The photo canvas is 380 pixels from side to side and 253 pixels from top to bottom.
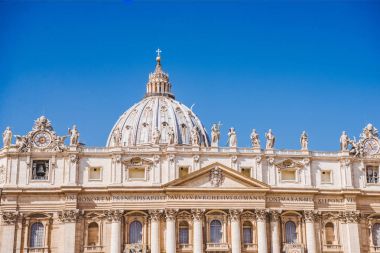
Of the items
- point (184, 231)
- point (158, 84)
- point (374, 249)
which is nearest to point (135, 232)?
point (184, 231)

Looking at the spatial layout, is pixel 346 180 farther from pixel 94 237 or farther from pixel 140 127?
pixel 140 127

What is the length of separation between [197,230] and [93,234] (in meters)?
10.5

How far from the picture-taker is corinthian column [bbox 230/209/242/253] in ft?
228

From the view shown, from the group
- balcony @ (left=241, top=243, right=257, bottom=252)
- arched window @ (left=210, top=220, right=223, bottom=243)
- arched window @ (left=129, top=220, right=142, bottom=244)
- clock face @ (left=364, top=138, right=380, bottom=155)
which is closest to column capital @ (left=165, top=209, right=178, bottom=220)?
arched window @ (left=129, top=220, right=142, bottom=244)

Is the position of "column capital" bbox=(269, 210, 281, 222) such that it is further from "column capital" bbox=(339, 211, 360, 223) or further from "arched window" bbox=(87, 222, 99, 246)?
"arched window" bbox=(87, 222, 99, 246)

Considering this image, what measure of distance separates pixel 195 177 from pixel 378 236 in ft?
68.8

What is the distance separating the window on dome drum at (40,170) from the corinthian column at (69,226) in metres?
4.58

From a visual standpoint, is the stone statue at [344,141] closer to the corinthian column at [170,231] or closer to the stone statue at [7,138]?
the corinthian column at [170,231]

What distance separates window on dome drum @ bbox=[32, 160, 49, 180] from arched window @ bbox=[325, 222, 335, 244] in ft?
97.3

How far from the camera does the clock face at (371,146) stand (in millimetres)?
76250

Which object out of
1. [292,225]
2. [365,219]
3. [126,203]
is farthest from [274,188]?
[126,203]

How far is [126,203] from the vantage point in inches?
2744

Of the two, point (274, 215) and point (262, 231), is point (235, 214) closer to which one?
point (262, 231)

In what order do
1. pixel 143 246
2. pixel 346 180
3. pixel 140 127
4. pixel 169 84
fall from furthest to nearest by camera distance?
pixel 169 84
pixel 140 127
pixel 346 180
pixel 143 246
